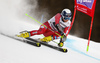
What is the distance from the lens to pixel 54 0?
8.98 metres

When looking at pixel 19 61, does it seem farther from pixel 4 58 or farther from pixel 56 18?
pixel 56 18

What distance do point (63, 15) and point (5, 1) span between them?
202 inches

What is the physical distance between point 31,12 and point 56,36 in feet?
20.0

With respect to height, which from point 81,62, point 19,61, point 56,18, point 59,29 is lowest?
point 81,62

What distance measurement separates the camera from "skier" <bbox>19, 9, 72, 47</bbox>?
3.51 meters

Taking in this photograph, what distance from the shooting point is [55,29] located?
371 centimetres

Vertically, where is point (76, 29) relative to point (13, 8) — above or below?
below

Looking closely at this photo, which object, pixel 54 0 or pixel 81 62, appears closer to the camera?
pixel 81 62

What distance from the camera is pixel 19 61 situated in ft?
6.37

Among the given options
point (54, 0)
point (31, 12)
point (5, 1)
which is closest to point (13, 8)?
point (5, 1)

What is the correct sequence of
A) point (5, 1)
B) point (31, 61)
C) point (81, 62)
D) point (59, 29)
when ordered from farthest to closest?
1. point (5, 1)
2. point (59, 29)
3. point (81, 62)
4. point (31, 61)

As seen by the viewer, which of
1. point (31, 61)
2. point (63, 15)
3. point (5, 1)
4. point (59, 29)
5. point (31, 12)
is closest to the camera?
point (31, 61)

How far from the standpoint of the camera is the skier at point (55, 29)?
11.5 ft

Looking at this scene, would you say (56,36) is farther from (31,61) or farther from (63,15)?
(31,61)
